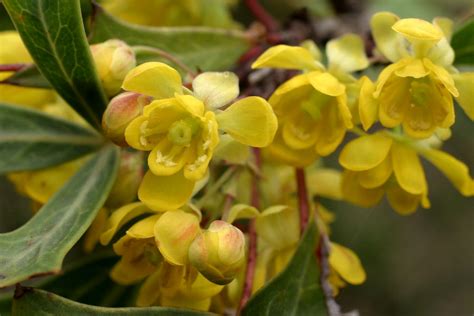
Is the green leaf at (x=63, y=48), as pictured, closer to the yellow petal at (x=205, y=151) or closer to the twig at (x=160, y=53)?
the twig at (x=160, y=53)

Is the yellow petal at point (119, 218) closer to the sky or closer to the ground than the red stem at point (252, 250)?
closer to the sky

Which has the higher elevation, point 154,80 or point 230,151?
point 154,80

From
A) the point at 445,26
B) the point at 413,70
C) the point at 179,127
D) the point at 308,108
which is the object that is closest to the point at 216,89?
the point at 179,127

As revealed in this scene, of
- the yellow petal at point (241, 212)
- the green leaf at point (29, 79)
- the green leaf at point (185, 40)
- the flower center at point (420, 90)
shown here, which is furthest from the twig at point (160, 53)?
the flower center at point (420, 90)

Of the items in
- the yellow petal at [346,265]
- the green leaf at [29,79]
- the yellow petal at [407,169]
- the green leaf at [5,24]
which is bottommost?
the yellow petal at [346,265]

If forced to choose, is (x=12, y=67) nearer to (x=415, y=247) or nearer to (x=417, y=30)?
(x=417, y=30)

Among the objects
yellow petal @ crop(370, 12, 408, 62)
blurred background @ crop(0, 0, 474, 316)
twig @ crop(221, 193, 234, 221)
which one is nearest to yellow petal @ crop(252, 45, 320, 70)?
yellow petal @ crop(370, 12, 408, 62)
